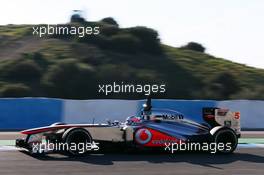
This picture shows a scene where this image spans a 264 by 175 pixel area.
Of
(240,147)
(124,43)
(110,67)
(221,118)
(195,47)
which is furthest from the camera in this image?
(195,47)

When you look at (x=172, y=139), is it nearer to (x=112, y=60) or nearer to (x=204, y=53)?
(x=112, y=60)

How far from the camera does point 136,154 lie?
41.4ft

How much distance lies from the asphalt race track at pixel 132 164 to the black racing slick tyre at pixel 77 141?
20 cm

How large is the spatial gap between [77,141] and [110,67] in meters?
24.9

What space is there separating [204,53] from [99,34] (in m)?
12.2

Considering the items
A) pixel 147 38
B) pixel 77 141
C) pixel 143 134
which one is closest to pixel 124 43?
pixel 147 38

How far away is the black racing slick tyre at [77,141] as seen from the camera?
11.9 meters

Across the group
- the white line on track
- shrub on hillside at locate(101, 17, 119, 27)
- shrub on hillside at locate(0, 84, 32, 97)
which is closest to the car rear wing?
the white line on track

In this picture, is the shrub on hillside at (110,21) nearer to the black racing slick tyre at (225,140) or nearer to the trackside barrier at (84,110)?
the trackside barrier at (84,110)

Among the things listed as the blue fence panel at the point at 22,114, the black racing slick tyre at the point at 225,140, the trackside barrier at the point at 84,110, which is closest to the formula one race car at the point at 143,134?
the black racing slick tyre at the point at 225,140

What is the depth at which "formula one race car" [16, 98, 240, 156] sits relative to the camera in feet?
39.4

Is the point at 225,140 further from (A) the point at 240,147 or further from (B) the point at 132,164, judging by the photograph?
(B) the point at 132,164

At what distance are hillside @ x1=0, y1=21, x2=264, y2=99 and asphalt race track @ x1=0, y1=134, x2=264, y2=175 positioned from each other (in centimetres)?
1872

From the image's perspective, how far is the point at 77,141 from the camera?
12.0m
